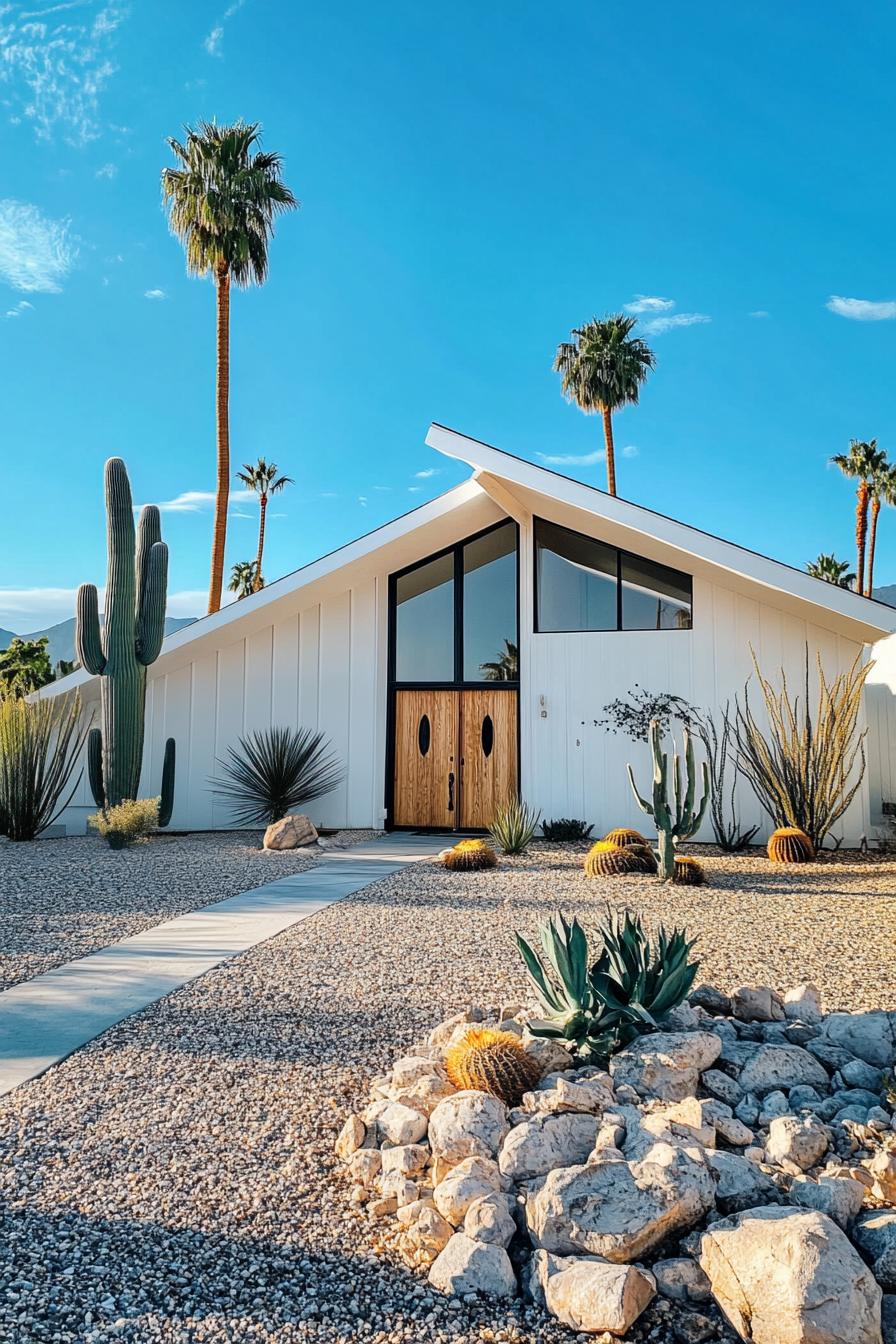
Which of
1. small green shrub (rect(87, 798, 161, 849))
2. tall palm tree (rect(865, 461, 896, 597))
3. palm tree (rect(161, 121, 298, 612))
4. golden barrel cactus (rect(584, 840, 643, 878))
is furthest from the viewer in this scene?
tall palm tree (rect(865, 461, 896, 597))

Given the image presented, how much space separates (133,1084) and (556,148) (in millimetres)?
15161

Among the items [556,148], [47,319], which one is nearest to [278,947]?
[556,148]

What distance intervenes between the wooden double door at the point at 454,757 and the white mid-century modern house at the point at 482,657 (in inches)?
1.2

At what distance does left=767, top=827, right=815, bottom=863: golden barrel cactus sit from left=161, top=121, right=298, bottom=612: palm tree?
41.1 ft

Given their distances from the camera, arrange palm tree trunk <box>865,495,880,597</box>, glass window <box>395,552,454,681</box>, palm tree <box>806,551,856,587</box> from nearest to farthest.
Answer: glass window <box>395,552,454,681</box> < palm tree trunk <box>865,495,880,597</box> < palm tree <box>806,551,856,587</box>

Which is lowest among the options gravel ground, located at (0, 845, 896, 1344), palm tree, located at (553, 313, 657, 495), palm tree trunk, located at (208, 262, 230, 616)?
gravel ground, located at (0, 845, 896, 1344)

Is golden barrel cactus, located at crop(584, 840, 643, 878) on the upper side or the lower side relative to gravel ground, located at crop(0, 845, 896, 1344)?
upper

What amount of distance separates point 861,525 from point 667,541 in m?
26.7

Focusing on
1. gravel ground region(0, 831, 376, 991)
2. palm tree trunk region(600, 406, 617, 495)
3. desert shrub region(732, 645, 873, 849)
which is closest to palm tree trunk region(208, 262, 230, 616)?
gravel ground region(0, 831, 376, 991)

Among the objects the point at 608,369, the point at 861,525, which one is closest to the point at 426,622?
the point at 608,369

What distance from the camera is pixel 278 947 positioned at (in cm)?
595

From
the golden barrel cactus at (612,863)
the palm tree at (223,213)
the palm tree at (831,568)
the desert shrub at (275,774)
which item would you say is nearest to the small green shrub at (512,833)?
the golden barrel cactus at (612,863)

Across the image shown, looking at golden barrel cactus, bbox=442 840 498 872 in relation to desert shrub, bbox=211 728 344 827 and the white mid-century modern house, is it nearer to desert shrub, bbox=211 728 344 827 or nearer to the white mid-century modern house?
the white mid-century modern house

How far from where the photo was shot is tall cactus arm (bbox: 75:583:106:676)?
11.5 meters
